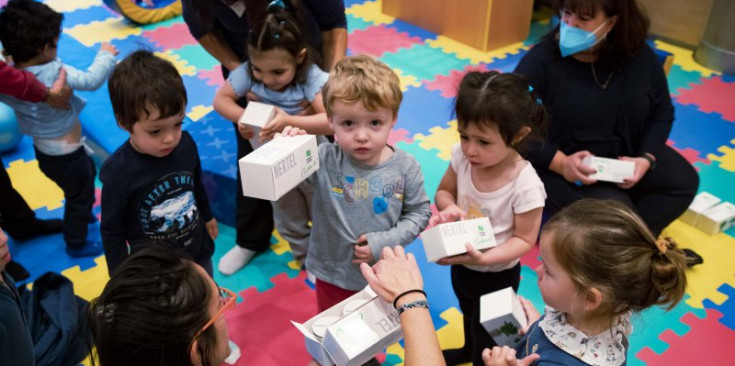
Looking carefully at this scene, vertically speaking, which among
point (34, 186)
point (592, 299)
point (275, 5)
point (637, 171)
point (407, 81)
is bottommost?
point (34, 186)

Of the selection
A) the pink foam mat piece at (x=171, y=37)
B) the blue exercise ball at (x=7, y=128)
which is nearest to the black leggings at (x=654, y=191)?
the blue exercise ball at (x=7, y=128)

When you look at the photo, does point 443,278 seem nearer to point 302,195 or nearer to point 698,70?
point 302,195

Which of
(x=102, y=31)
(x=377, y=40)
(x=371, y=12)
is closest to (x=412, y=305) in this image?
(x=377, y=40)

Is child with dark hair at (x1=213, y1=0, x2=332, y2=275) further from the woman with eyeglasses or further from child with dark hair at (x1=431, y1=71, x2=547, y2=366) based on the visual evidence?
the woman with eyeglasses

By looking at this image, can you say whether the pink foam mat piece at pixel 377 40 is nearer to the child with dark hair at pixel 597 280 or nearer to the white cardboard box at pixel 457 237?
the white cardboard box at pixel 457 237

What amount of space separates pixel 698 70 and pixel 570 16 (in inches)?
111

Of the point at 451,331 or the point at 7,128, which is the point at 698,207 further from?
the point at 7,128

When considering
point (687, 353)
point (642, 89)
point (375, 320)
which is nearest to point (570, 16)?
point (642, 89)

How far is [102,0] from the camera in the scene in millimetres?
6406

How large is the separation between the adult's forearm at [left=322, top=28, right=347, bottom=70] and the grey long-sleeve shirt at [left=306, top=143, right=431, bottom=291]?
889mm

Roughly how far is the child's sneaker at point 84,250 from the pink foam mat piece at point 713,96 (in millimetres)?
4289

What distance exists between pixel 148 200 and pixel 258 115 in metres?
0.55

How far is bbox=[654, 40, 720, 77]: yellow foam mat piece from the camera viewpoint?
15.5ft

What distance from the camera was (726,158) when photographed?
12.1 feet
